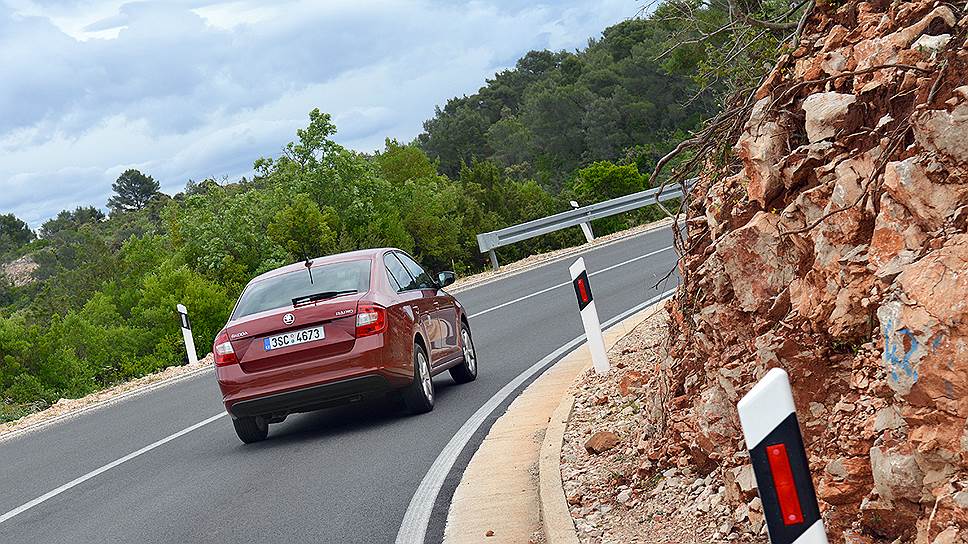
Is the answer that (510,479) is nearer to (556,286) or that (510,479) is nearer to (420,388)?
(420,388)

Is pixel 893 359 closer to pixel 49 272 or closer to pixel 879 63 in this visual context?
pixel 879 63

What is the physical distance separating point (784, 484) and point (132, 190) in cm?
11497

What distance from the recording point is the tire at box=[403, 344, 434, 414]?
10648mm

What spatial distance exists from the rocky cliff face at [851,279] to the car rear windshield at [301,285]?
13.8 ft

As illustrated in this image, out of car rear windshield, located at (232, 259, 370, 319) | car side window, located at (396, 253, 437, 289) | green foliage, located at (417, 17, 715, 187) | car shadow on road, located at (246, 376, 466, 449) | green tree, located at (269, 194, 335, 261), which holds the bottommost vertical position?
car shadow on road, located at (246, 376, 466, 449)

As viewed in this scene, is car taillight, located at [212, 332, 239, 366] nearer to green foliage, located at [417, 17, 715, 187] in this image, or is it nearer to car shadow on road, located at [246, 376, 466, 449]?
car shadow on road, located at [246, 376, 466, 449]

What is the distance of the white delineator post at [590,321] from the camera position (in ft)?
34.8

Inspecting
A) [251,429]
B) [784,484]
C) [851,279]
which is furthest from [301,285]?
[784,484]

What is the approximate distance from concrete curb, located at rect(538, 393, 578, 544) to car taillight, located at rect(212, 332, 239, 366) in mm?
3024

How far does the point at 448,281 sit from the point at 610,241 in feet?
55.4

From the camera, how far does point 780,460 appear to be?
10.9 feet

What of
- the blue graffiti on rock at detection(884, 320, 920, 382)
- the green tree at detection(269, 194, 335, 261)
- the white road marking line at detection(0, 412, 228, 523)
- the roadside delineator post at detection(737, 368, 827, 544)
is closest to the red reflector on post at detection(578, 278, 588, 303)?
the white road marking line at detection(0, 412, 228, 523)

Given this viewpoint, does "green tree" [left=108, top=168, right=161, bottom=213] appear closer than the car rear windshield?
No

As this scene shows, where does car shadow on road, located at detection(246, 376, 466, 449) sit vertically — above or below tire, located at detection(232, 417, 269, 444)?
below
